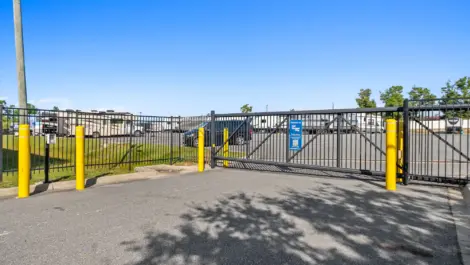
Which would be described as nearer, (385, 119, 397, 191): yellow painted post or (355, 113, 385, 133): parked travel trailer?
(385, 119, 397, 191): yellow painted post

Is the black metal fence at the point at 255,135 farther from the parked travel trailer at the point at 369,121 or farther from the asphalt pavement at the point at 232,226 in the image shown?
the asphalt pavement at the point at 232,226

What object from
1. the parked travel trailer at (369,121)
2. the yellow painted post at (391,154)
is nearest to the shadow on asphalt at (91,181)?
the yellow painted post at (391,154)

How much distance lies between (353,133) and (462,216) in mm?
4468

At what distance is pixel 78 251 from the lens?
364cm

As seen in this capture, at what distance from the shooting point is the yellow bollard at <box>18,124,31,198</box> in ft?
20.8

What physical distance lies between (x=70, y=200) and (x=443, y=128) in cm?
906

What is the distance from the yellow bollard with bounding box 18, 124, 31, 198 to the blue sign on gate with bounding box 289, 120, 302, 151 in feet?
22.7

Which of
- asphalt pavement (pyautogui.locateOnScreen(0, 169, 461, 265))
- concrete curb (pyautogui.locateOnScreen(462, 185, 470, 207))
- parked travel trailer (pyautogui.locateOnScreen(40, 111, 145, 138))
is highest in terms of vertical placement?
parked travel trailer (pyautogui.locateOnScreen(40, 111, 145, 138))

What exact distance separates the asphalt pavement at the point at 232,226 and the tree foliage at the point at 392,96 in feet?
197

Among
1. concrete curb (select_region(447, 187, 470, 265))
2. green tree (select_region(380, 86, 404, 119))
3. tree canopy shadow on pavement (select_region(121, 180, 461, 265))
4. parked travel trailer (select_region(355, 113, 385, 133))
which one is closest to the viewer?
tree canopy shadow on pavement (select_region(121, 180, 461, 265))

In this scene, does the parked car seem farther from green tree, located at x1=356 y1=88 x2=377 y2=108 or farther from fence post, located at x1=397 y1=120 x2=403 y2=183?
green tree, located at x1=356 y1=88 x2=377 y2=108

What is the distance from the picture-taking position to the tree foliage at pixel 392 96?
59706 mm

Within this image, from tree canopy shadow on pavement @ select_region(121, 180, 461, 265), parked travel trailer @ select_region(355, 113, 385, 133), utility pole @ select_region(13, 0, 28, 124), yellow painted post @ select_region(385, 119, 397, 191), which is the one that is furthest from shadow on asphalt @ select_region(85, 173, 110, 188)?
parked travel trailer @ select_region(355, 113, 385, 133)

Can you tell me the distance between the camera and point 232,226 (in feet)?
14.8
